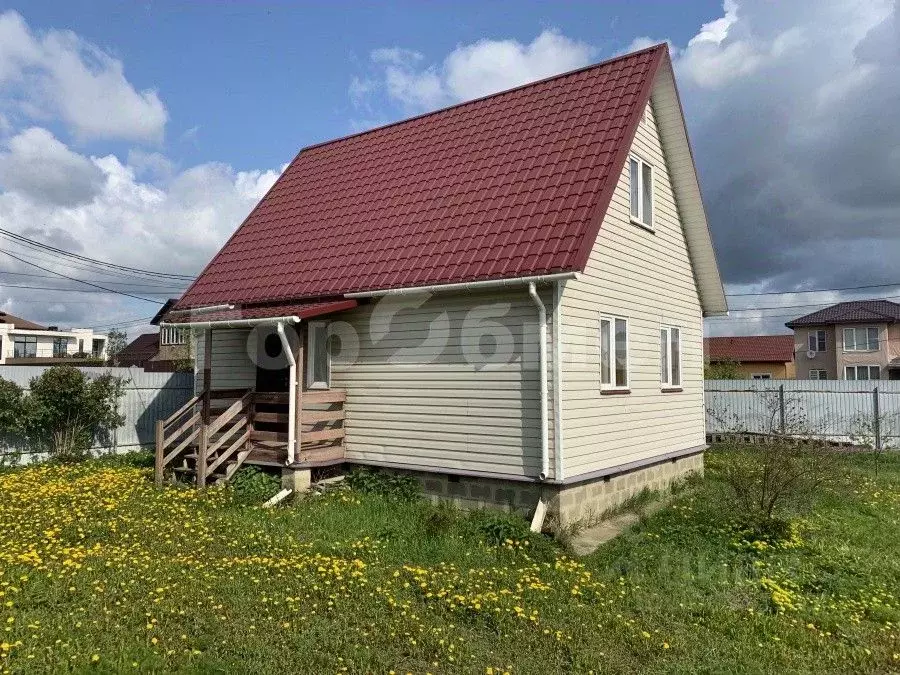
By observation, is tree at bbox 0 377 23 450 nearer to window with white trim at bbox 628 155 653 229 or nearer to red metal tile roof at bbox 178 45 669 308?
red metal tile roof at bbox 178 45 669 308

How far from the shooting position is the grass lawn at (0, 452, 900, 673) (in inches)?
204

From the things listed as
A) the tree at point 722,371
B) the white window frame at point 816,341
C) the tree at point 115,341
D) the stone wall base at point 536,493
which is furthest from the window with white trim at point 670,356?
the tree at point 115,341

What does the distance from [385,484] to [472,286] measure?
137 inches

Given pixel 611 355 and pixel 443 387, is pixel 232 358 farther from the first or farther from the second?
pixel 611 355

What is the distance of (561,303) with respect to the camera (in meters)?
9.17

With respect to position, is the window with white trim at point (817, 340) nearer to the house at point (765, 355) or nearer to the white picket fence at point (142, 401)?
the house at point (765, 355)

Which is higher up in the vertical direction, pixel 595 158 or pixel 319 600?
pixel 595 158

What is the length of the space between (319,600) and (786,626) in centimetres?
441

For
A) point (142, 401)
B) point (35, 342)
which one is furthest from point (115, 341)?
point (142, 401)

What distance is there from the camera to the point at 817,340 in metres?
48.7

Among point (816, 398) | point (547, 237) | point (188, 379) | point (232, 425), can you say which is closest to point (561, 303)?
point (547, 237)

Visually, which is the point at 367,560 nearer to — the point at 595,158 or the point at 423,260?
the point at 423,260

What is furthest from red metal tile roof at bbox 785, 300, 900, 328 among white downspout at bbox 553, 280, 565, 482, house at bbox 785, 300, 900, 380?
white downspout at bbox 553, 280, 565, 482

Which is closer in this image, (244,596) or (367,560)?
(244,596)
